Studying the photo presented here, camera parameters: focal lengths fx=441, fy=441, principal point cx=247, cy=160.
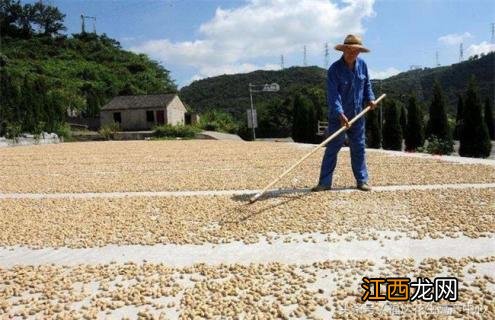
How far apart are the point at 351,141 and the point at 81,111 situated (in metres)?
34.4

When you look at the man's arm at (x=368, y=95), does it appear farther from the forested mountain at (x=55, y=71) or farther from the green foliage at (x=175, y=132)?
the green foliage at (x=175, y=132)

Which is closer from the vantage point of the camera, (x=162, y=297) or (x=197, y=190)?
(x=162, y=297)

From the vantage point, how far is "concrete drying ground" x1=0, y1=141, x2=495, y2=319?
2410 mm

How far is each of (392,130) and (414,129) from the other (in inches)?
39.4

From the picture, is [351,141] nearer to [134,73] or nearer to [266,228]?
[266,228]

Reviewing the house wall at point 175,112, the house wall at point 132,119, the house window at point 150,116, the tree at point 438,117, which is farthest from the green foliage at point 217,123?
the tree at point 438,117

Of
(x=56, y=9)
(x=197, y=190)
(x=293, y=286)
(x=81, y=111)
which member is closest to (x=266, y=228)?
(x=293, y=286)

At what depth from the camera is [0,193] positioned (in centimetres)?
629

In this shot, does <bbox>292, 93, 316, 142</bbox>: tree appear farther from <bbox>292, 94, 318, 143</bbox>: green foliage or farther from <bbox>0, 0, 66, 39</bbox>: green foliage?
<bbox>0, 0, 66, 39</bbox>: green foliage

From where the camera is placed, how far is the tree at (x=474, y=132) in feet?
50.0

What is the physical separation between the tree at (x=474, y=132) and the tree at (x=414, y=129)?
3.42 m

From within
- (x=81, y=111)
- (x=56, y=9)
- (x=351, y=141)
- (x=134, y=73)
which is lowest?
(x=351, y=141)

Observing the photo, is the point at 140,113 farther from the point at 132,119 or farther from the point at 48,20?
the point at 48,20

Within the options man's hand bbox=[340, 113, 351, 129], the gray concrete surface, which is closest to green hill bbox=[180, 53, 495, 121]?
man's hand bbox=[340, 113, 351, 129]
